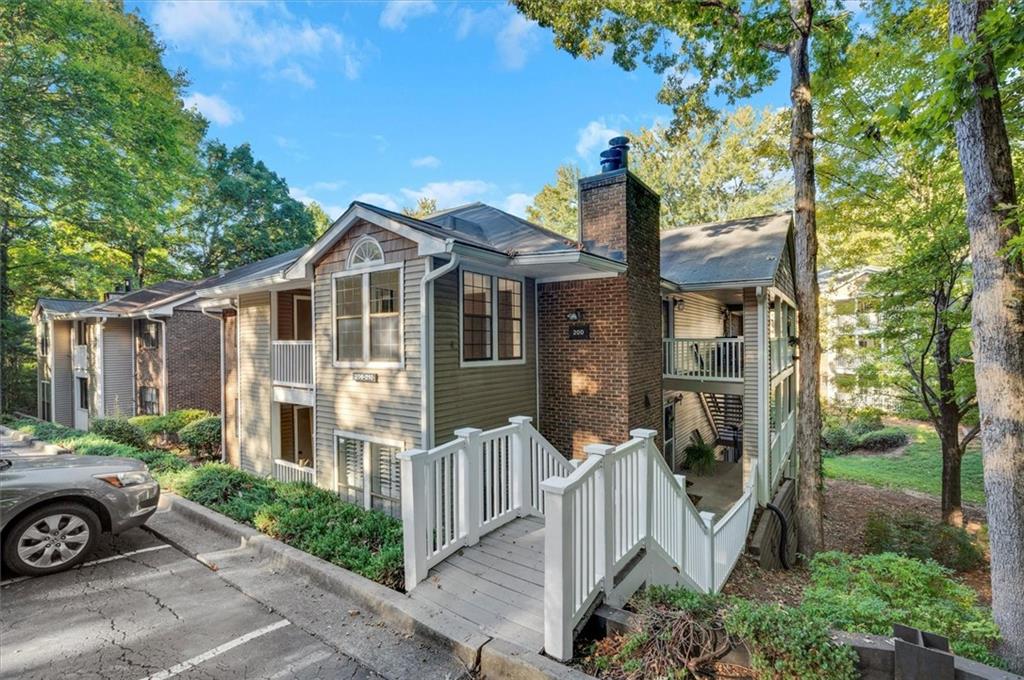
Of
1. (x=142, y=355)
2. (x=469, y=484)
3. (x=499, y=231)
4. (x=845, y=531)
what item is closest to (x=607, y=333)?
(x=499, y=231)

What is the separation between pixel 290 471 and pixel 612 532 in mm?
8209

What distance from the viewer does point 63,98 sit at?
42.4 ft

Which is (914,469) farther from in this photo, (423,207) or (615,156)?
(423,207)

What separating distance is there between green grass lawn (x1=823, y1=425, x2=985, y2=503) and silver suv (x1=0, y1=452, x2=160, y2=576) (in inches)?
781

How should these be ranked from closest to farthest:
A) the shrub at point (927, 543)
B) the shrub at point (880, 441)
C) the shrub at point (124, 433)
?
the shrub at point (927, 543), the shrub at point (124, 433), the shrub at point (880, 441)

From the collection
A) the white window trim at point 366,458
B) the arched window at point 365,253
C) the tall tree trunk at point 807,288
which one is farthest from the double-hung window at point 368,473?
the tall tree trunk at point 807,288

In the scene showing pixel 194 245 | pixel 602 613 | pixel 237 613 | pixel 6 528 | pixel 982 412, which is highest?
pixel 194 245

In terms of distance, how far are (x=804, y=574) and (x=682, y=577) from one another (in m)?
5.24

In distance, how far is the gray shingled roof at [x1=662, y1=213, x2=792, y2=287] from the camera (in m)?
9.38

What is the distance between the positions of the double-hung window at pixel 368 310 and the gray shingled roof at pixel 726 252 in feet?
19.9

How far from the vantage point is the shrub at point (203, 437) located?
12.8m

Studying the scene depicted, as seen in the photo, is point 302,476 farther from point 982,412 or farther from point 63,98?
point 63,98

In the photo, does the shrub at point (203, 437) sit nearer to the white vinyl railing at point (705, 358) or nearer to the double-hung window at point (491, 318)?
the double-hung window at point (491, 318)

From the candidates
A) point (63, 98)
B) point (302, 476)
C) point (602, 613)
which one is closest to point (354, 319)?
point (302, 476)
